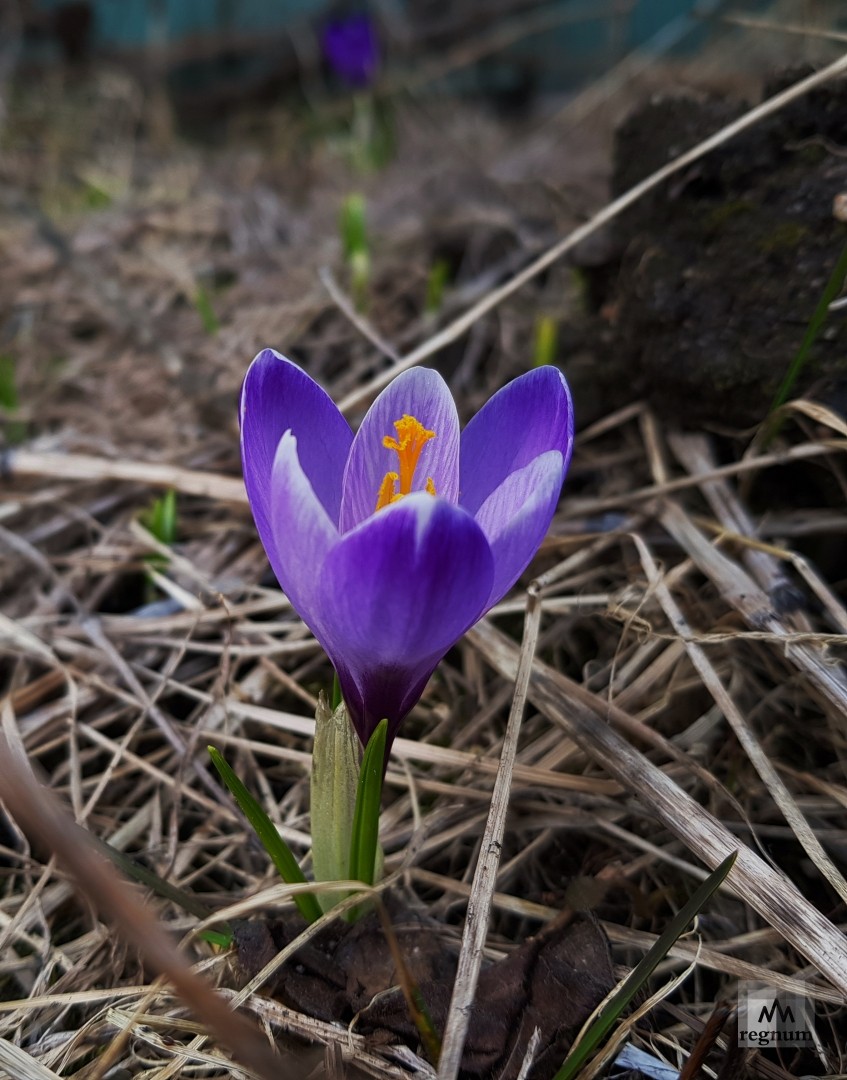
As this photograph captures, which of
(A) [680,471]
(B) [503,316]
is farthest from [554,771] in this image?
(B) [503,316]

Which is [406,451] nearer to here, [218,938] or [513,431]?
[513,431]

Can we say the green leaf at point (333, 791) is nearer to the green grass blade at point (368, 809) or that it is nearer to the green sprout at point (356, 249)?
the green grass blade at point (368, 809)

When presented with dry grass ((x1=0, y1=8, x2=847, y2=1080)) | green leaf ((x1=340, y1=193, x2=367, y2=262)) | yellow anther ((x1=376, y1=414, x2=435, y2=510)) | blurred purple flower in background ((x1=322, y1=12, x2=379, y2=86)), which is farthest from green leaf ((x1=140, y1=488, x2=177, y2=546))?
blurred purple flower in background ((x1=322, y1=12, x2=379, y2=86))

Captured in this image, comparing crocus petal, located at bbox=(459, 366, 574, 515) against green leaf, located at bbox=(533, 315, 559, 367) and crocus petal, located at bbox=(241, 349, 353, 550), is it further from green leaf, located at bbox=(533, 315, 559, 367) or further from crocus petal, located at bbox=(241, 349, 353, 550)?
green leaf, located at bbox=(533, 315, 559, 367)

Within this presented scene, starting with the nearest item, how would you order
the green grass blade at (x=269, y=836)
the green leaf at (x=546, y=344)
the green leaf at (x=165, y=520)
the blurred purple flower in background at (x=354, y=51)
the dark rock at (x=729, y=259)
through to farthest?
the green grass blade at (x=269, y=836)
the dark rock at (x=729, y=259)
the green leaf at (x=165, y=520)
the green leaf at (x=546, y=344)
the blurred purple flower in background at (x=354, y=51)

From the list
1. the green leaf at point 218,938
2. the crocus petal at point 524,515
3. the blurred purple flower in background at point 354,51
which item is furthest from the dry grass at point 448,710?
the blurred purple flower in background at point 354,51

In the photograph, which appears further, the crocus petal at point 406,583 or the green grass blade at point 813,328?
the green grass blade at point 813,328

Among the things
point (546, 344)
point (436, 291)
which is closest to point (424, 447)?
point (546, 344)

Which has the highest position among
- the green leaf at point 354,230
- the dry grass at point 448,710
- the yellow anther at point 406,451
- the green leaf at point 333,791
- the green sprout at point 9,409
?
the yellow anther at point 406,451
